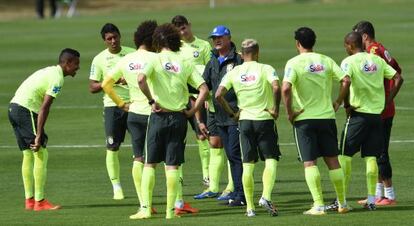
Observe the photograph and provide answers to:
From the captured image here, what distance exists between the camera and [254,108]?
52.3 feet

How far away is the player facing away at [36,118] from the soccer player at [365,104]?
4.06 metres

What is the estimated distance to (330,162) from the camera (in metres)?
15.9

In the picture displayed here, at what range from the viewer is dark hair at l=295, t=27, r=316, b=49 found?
51.3 ft

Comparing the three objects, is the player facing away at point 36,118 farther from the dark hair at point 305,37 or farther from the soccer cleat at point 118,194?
the dark hair at point 305,37

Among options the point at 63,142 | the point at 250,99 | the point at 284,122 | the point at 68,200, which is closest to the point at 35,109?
the point at 68,200

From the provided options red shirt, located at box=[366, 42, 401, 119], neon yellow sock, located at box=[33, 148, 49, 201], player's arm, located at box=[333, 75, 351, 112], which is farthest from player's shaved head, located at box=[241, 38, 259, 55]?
neon yellow sock, located at box=[33, 148, 49, 201]

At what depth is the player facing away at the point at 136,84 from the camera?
16219mm

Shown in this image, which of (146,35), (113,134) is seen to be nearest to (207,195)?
(113,134)

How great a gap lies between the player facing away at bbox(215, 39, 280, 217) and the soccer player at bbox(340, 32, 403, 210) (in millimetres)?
1122

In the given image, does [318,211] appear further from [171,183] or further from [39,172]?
[39,172]

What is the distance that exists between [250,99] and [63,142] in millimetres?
10251

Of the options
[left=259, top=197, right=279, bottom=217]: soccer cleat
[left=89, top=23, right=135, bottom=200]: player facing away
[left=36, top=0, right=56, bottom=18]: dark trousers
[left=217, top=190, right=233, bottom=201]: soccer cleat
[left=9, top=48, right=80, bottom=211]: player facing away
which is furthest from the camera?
[left=36, top=0, right=56, bottom=18]: dark trousers

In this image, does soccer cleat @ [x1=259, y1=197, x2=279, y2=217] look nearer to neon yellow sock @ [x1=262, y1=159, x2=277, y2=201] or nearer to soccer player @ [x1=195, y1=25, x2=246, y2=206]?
neon yellow sock @ [x1=262, y1=159, x2=277, y2=201]

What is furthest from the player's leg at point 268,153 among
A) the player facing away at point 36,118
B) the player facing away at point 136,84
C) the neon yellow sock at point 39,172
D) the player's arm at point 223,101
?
the neon yellow sock at point 39,172
